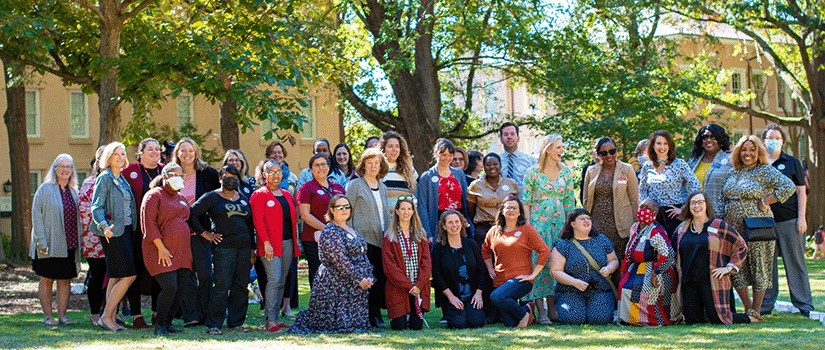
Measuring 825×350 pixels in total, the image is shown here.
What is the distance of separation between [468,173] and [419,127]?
7110 mm

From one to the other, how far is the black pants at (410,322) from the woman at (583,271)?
4.55ft

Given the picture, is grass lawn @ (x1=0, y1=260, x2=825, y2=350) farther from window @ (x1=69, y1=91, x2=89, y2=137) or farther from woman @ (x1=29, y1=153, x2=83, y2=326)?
window @ (x1=69, y1=91, x2=89, y2=137)

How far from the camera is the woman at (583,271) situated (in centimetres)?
755

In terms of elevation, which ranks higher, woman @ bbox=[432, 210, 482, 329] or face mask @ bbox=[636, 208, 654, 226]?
face mask @ bbox=[636, 208, 654, 226]

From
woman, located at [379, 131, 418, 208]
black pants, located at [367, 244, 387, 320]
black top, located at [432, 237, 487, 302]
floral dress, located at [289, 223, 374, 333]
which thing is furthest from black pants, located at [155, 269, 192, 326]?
black top, located at [432, 237, 487, 302]

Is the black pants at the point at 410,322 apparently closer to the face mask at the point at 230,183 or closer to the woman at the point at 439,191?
the woman at the point at 439,191

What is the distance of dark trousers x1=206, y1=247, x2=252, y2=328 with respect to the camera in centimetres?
712

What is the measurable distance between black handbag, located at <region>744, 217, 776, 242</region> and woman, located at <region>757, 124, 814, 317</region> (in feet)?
0.71

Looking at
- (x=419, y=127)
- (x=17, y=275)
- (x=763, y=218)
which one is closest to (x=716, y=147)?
(x=763, y=218)

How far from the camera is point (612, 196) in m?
8.01

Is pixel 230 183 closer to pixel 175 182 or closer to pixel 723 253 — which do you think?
pixel 175 182

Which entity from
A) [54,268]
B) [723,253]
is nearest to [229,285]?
[54,268]

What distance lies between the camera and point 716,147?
321 inches

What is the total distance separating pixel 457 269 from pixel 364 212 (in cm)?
107
